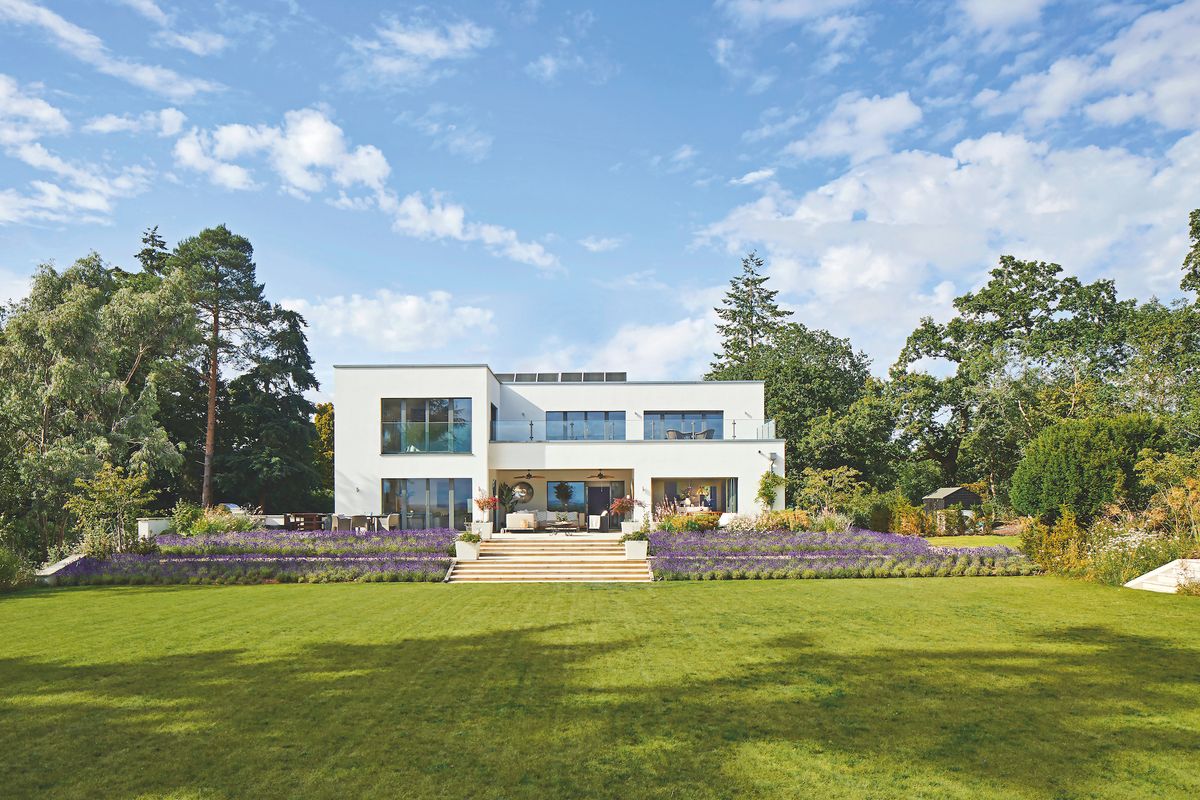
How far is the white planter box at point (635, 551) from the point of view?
18438mm

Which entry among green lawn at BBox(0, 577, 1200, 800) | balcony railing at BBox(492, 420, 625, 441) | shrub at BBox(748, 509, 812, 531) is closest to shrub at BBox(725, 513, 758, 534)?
shrub at BBox(748, 509, 812, 531)

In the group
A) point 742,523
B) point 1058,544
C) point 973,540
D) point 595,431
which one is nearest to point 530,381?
point 595,431

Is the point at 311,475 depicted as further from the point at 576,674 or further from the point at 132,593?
the point at 576,674

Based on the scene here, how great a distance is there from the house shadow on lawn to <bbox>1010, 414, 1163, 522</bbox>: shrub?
9.52 m

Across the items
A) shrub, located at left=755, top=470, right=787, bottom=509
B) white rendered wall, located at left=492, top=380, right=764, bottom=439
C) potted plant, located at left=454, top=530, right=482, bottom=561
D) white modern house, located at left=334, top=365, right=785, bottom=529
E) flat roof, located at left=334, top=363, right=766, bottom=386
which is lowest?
potted plant, located at left=454, top=530, right=482, bottom=561

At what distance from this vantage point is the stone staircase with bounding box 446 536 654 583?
55.5 feet

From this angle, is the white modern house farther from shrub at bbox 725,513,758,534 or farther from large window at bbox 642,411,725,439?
shrub at bbox 725,513,758,534

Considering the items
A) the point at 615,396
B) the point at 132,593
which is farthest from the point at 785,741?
the point at 615,396

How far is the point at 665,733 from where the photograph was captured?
5.49 m

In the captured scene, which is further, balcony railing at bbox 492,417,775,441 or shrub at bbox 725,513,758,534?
balcony railing at bbox 492,417,775,441

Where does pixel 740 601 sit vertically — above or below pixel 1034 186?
below

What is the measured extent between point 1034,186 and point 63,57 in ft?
77.6

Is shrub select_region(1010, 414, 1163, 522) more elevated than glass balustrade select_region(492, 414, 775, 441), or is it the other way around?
glass balustrade select_region(492, 414, 775, 441)

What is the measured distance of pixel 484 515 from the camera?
23.2 metres
